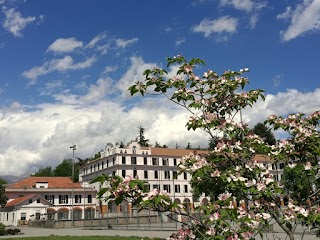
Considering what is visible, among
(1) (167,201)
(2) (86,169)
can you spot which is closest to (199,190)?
(1) (167,201)

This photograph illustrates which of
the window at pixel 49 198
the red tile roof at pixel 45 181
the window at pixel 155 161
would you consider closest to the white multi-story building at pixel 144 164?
the window at pixel 155 161

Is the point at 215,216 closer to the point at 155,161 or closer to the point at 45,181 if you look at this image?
the point at 155,161

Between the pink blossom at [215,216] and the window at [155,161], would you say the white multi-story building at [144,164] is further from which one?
the pink blossom at [215,216]

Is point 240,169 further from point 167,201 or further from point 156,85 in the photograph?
point 156,85

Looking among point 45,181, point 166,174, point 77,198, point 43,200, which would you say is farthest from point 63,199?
point 166,174

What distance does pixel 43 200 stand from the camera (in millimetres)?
59969

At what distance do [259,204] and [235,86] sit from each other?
2.01m

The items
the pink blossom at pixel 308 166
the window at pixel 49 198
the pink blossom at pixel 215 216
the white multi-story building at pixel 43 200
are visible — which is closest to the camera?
the pink blossom at pixel 215 216

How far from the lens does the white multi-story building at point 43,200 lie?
188ft

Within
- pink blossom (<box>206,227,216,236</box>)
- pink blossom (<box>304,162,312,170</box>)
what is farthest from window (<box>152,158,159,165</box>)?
pink blossom (<box>206,227,216,236</box>)

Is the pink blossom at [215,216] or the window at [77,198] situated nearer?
the pink blossom at [215,216]

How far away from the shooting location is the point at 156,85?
5.74m

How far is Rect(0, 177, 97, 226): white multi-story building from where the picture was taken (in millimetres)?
57172

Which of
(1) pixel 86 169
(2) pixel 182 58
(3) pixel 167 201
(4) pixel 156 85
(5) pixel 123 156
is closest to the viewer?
(3) pixel 167 201
